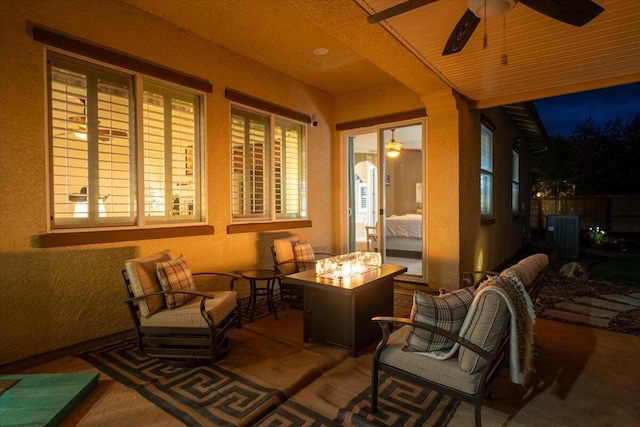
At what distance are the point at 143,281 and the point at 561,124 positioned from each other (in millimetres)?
41121

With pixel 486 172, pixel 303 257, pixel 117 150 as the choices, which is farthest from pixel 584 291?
pixel 117 150

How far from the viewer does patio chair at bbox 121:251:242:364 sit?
269 cm

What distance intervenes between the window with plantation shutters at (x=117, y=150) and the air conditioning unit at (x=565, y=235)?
24.6 ft

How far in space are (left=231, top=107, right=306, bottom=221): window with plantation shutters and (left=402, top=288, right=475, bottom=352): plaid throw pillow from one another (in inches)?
123

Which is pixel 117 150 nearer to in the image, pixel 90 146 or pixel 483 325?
pixel 90 146

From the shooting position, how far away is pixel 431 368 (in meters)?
1.88

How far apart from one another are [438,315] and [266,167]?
11.8 feet

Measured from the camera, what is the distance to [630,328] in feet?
11.4

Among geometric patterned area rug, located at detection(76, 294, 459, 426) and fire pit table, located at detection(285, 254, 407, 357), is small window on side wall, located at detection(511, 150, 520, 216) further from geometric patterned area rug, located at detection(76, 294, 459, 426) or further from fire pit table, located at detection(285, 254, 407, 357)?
geometric patterned area rug, located at detection(76, 294, 459, 426)

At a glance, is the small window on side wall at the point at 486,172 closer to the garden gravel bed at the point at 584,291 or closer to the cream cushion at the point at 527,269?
the garden gravel bed at the point at 584,291

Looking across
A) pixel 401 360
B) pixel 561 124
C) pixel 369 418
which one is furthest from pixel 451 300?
pixel 561 124

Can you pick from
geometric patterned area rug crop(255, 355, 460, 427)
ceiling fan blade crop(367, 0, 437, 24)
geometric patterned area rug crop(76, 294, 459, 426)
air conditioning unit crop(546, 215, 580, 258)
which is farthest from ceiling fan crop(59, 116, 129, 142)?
air conditioning unit crop(546, 215, 580, 258)

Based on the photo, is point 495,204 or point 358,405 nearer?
point 358,405

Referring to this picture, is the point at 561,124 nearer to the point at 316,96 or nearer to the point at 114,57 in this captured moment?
the point at 316,96
